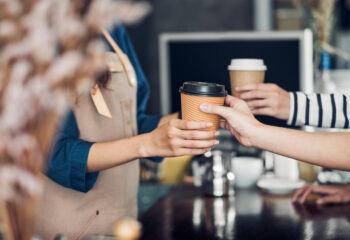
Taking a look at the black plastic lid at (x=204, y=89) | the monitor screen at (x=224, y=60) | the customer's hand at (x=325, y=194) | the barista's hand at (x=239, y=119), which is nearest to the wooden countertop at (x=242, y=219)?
the customer's hand at (x=325, y=194)

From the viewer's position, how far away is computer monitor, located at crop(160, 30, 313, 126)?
182 centimetres

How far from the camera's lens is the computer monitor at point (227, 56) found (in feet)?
5.98

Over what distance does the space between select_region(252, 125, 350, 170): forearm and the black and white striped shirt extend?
36 cm

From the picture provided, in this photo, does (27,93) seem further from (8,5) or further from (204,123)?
(204,123)

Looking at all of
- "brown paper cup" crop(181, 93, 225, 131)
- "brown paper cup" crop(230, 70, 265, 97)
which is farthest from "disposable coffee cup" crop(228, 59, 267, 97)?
"brown paper cup" crop(181, 93, 225, 131)

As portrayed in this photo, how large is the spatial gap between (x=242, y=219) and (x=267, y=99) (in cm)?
41

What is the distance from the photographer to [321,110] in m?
1.45

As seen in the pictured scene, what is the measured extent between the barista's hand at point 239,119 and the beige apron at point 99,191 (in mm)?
380

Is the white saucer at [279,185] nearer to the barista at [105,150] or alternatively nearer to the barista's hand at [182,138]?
the barista at [105,150]

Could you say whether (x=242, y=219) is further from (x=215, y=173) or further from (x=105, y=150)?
(x=105, y=150)

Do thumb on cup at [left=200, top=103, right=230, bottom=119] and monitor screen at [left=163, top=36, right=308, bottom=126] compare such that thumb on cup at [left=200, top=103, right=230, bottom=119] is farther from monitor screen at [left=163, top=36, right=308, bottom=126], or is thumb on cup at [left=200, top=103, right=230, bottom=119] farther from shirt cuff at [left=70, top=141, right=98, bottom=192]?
monitor screen at [left=163, top=36, right=308, bottom=126]

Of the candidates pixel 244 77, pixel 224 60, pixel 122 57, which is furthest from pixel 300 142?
pixel 224 60

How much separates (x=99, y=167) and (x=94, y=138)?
0.53ft

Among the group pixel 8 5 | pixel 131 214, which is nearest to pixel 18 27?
pixel 8 5
